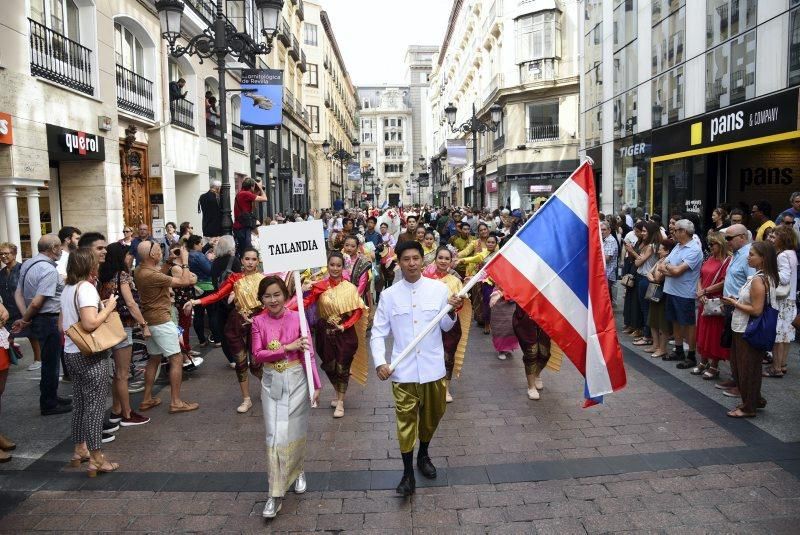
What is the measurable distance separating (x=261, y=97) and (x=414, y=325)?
12735 millimetres

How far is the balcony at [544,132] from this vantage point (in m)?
34.1

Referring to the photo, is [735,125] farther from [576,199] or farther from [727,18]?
[576,199]

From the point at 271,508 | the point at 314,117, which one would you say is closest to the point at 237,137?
the point at 271,508

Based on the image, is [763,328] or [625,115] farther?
[625,115]

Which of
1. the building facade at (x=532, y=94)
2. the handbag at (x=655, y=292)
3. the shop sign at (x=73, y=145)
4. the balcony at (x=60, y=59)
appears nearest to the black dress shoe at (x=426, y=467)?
the handbag at (x=655, y=292)

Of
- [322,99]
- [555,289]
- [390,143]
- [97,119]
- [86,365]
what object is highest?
[390,143]

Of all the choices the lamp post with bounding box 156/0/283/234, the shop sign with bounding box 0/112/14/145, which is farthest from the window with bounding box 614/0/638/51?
the shop sign with bounding box 0/112/14/145

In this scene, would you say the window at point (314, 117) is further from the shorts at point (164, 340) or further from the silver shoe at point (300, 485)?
A: the silver shoe at point (300, 485)

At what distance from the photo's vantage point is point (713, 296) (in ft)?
23.8

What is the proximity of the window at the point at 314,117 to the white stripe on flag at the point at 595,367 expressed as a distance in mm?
46053

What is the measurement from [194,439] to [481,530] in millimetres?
3056

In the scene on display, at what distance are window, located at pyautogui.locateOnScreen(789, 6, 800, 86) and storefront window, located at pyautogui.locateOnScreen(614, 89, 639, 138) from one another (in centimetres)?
828

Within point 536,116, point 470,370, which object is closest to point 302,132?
point 536,116

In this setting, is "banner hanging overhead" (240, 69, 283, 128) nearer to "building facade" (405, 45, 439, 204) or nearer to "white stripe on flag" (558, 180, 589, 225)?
"white stripe on flag" (558, 180, 589, 225)
